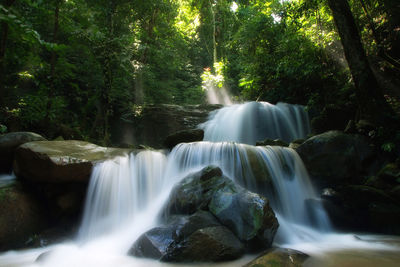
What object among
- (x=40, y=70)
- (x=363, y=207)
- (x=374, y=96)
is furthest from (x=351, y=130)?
(x=40, y=70)

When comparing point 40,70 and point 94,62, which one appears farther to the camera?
point 94,62

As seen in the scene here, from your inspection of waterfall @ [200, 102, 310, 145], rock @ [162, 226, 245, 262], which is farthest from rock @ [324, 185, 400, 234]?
waterfall @ [200, 102, 310, 145]

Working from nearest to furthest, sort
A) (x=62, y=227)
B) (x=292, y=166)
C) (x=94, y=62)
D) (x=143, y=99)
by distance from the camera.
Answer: (x=62, y=227)
(x=292, y=166)
(x=94, y=62)
(x=143, y=99)

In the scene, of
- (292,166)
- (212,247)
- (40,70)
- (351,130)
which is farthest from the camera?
(40,70)

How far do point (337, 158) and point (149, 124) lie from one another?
7.33 meters

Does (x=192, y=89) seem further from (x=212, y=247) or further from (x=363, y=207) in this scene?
(x=212, y=247)

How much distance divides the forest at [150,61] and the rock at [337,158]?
555 millimetres

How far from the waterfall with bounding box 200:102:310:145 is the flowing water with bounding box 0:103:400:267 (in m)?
3.46

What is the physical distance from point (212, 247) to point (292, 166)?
144 inches

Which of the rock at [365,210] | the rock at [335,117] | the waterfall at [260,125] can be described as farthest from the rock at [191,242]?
the waterfall at [260,125]

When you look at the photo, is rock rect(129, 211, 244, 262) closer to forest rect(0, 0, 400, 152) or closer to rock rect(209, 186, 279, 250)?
rock rect(209, 186, 279, 250)

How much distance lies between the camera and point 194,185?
14.2 feet

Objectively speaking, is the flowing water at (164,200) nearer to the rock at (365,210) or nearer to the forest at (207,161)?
the forest at (207,161)

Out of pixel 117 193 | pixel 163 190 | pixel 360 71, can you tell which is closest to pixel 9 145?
pixel 117 193
